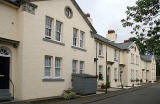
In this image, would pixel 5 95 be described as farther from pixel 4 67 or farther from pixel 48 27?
pixel 48 27

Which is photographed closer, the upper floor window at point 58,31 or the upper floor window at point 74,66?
the upper floor window at point 58,31

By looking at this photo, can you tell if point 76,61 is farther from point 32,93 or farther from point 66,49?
point 32,93

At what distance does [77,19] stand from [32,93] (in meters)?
9.26

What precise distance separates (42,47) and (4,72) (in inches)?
143

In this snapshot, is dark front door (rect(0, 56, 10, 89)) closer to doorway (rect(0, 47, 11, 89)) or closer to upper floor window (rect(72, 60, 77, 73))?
doorway (rect(0, 47, 11, 89))

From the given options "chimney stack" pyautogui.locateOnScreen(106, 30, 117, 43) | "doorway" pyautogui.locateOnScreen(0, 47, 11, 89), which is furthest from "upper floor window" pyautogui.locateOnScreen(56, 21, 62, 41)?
"chimney stack" pyautogui.locateOnScreen(106, 30, 117, 43)

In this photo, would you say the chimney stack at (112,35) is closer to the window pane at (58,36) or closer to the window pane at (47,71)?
the window pane at (58,36)

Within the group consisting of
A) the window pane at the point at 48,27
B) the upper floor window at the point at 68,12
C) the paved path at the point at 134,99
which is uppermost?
the upper floor window at the point at 68,12

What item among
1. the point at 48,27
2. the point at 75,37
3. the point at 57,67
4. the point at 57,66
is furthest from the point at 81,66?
the point at 48,27

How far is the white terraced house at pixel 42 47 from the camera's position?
16.0m

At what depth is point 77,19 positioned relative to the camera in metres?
23.4

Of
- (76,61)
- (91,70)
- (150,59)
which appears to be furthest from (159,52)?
(150,59)

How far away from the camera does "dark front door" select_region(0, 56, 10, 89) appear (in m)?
15.6

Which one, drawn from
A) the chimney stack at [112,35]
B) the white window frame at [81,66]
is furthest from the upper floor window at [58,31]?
the chimney stack at [112,35]
